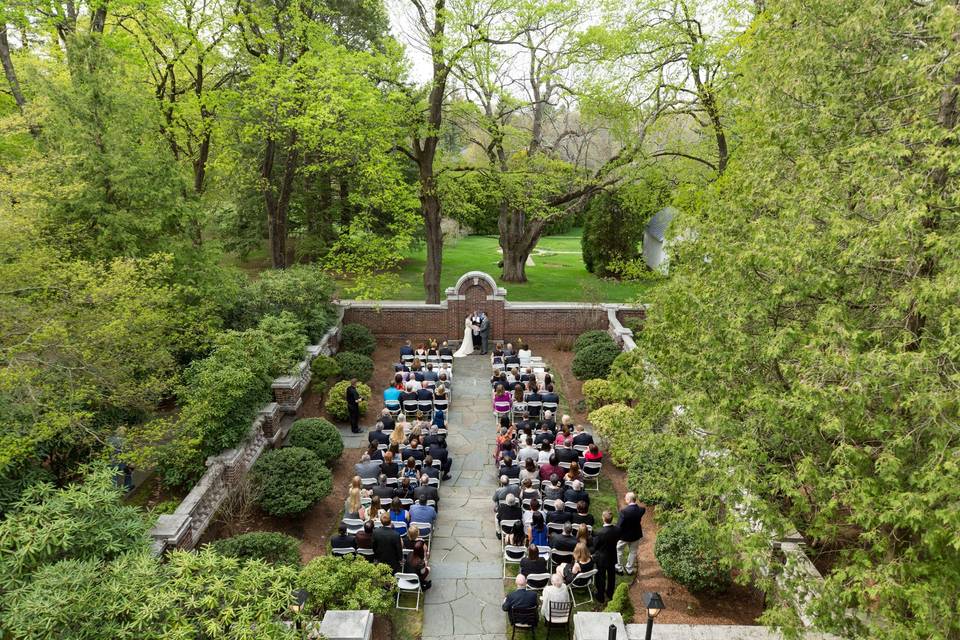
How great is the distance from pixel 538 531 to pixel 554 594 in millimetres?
1916

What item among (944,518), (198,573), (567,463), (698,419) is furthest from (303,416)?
(944,518)

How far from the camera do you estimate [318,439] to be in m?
15.0

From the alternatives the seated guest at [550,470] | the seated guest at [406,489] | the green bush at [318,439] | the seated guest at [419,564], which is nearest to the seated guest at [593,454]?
the seated guest at [550,470]

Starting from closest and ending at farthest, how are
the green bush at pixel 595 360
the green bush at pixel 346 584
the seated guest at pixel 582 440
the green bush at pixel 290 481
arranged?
the green bush at pixel 346 584 → the green bush at pixel 290 481 → the seated guest at pixel 582 440 → the green bush at pixel 595 360

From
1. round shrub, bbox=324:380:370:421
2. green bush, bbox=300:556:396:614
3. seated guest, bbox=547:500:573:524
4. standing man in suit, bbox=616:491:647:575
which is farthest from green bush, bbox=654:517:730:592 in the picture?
round shrub, bbox=324:380:370:421

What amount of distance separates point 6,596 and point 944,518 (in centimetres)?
949

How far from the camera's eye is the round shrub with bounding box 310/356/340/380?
754 inches

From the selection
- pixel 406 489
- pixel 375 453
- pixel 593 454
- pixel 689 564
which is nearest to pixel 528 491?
pixel 593 454

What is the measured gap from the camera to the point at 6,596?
7098 millimetres

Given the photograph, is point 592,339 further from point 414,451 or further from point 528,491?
point 528,491

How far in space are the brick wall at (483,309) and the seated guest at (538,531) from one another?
44.2 feet

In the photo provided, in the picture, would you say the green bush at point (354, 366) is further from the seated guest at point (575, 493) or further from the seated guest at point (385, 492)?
the seated guest at point (575, 493)

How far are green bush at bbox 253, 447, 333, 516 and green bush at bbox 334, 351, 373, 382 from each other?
6.53m

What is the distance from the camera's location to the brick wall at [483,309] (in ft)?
79.4
